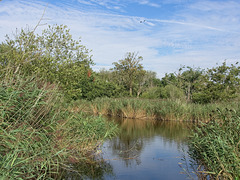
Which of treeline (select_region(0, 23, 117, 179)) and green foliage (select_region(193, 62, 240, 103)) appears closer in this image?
treeline (select_region(0, 23, 117, 179))

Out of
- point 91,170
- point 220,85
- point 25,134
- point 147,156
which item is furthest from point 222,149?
point 220,85

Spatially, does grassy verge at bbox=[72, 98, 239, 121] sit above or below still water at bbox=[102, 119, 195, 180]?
above

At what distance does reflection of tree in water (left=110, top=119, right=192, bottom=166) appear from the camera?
27.8 ft

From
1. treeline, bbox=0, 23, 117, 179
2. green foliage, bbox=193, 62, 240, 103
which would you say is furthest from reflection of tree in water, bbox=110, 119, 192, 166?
green foliage, bbox=193, 62, 240, 103

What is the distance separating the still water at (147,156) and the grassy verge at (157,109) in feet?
12.7

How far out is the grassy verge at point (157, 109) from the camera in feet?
53.9

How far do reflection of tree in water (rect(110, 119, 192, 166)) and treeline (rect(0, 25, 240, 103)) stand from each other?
272 cm

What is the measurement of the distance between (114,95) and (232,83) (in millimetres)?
11440

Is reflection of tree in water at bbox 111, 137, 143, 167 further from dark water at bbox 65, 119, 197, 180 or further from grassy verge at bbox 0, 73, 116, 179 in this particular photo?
grassy verge at bbox 0, 73, 116, 179

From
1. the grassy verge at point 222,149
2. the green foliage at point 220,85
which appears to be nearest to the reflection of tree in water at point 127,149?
the grassy verge at point 222,149

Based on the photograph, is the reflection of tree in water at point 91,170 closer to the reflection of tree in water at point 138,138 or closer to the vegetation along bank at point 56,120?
the vegetation along bank at point 56,120

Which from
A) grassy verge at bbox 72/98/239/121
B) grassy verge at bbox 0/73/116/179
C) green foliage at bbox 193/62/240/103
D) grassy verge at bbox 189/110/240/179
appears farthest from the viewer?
green foliage at bbox 193/62/240/103

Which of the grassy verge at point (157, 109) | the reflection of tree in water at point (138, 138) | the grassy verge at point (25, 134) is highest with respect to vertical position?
the grassy verge at point (25, 134)

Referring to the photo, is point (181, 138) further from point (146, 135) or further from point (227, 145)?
point (227, 145)
